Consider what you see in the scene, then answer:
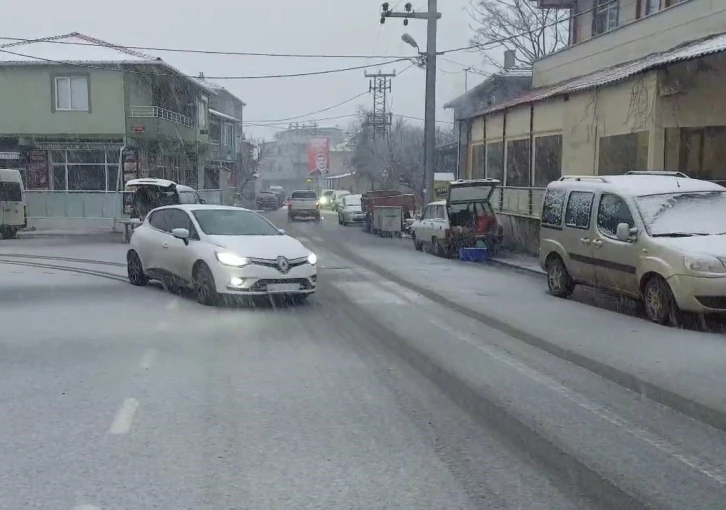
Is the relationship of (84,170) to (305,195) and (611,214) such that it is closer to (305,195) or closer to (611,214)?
(305,195)

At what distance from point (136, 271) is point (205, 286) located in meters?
2.92

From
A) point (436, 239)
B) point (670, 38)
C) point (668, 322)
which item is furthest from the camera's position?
point (436, 239)

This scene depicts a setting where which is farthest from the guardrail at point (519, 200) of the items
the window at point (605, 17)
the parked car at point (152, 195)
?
the parked car at point (152, 195)

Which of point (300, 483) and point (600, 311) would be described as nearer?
point (300, 483)

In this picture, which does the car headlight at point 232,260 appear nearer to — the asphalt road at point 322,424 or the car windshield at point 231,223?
the car windshield at point 231,223

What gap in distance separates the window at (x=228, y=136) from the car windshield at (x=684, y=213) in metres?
53.4

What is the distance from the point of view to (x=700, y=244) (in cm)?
986

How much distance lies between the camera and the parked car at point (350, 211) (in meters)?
37.5

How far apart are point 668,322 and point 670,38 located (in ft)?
36.0

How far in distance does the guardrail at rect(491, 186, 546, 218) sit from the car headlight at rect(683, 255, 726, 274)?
10.4 metres

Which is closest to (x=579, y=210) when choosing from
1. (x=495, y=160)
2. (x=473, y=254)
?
(x=473, y=254)

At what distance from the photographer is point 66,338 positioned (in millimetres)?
8938

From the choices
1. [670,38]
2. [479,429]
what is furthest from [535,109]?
[479,429]

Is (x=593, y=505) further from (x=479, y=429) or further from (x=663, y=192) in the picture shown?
(x=663, y=192)
